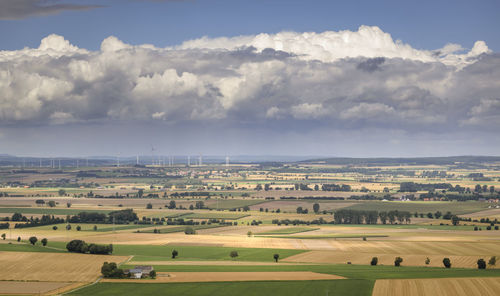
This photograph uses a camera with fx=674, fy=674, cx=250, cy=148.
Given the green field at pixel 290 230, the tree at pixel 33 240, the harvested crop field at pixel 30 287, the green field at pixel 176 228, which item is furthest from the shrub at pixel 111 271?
the green field at pixel 290 230

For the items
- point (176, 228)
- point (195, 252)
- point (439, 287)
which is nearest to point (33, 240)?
point (195, 252)

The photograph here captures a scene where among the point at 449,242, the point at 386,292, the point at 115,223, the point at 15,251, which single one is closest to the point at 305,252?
the point at 449,242

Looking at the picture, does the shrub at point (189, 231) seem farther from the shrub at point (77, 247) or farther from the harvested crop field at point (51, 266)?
the harvested crop field at point (51, 266)

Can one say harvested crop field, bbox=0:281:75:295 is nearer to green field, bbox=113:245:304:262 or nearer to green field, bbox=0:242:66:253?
green field, bbox=113:245:304:262

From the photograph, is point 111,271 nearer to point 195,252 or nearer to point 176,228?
point 195,252

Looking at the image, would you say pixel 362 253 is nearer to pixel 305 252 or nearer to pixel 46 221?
pixel 305 252

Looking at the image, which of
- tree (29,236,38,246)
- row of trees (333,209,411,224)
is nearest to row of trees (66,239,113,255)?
tree (29,236,38,246)
